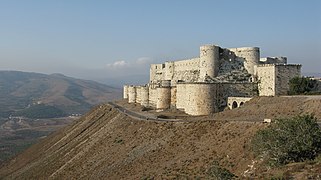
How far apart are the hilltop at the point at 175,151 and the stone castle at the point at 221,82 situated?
387cm

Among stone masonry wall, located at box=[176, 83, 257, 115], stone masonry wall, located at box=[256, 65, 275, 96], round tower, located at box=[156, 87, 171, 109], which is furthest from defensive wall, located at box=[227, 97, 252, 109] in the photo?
round tower, located at box=[156, 87, 171, 109]

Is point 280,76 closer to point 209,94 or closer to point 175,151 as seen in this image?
point 209,94

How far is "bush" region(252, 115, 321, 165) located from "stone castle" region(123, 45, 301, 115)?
2056 centimetres

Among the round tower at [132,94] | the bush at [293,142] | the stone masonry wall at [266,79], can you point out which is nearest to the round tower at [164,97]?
the stone masonry wall at [266,79]

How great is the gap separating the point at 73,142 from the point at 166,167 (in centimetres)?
2815

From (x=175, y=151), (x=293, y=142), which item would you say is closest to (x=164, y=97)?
(x=175, y=151)

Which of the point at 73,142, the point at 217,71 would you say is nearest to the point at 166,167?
the point at 217,71

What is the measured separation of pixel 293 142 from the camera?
22062 mm

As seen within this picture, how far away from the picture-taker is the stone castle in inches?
1722

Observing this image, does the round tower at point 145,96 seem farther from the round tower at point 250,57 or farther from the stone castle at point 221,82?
the round tower at point 250,57

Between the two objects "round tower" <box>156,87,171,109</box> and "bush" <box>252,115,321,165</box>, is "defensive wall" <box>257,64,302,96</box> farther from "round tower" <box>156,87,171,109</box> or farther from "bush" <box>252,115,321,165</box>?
"bush" <box>252,115,321,165</box>

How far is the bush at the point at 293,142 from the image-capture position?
22.1 metres

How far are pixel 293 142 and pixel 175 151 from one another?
12.7 m

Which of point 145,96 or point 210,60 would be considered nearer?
point 210,60
